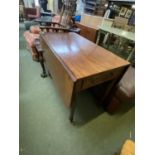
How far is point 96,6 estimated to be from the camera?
5453mm

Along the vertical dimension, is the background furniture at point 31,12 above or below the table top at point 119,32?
above

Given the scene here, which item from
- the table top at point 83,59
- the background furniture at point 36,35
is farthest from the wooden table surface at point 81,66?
the background furniture at point 36,35

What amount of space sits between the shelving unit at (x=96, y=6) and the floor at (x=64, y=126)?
5208mm

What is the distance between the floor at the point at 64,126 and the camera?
1.16 meters

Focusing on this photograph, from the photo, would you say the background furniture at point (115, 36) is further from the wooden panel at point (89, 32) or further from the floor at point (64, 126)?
the floor at point (64, 126)

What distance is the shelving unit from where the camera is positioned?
5336 mm

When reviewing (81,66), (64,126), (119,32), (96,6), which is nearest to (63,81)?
(81,66)

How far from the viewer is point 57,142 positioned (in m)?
1.18

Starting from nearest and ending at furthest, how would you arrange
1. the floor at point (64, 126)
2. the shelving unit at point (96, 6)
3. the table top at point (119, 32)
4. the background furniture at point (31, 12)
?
the floor at point (64, 126), the table top at point (119, 32), the background furniture at point (31, 12), the shelving unit at point (96, 6)

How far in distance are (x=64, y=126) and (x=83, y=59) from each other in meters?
0.81

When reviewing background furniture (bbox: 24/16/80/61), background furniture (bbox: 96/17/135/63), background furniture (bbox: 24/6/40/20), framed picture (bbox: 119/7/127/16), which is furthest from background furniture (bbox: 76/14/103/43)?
background furniture (bbox: 24/6/40/20)

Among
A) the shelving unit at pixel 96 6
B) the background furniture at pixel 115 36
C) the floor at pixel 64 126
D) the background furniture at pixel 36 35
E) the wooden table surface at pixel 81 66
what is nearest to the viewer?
the wooden table surface at pixel 81 66

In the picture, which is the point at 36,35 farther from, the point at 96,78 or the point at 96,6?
the point at 96,6
